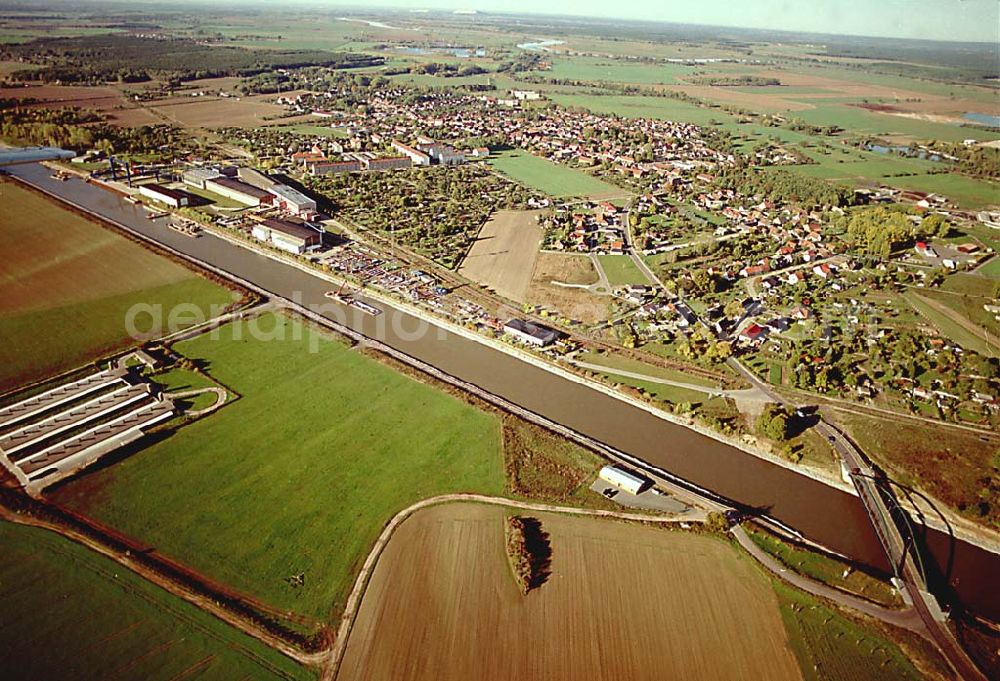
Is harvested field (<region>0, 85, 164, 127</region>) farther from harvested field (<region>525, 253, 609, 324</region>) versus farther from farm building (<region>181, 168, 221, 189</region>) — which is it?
harvested field (<region>525, 253, 609, 324</region>)

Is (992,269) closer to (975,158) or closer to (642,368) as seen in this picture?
(642,368)

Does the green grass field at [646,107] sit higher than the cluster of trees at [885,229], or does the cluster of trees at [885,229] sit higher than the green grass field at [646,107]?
the green grass field at [646,107]

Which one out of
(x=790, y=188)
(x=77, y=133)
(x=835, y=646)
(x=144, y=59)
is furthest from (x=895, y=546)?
(x=144, y=59)

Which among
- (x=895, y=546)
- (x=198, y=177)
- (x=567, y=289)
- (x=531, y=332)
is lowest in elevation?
(x=895, y=546)

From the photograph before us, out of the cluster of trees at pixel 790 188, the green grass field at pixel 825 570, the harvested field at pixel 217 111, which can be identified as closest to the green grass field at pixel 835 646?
the green grass field at pixel 825 570

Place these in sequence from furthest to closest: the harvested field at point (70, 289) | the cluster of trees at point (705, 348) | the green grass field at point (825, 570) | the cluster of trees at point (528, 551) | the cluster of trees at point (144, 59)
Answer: the cluster of trees at point (144, 59) → the cluster of trees at point (705, 348) → the harvested field at point (70, 289) → the green grass field at point (825, 570) → the cluster of trees at point (528, 551)

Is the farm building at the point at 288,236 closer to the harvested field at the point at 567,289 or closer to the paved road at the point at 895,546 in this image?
the harvested field at the point at 567,289
